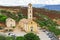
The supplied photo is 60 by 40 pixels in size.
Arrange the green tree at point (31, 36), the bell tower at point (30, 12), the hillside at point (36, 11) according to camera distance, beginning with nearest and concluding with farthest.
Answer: the green tree at point (31, 36), the bell tower at point (30, 12), the hillside at point (36, 11)

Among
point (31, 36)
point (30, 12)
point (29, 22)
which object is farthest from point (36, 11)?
point (31, 36)

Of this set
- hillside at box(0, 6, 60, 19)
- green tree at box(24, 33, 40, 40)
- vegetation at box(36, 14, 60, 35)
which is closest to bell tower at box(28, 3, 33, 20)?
hillside at box(0, 6, 60, 19)

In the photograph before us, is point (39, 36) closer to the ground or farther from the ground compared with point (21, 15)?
closer to the ground

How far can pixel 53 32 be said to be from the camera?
25.7 feet

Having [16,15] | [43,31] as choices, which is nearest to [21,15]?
[16,15]

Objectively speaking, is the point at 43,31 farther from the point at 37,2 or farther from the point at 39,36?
the point at 37,2

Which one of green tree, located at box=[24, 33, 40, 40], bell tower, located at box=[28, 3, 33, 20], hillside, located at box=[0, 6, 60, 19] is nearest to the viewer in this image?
green tree, located at box=[24, 33, 40, 40]

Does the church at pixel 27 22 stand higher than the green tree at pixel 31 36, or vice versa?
the church at pixel 27 22

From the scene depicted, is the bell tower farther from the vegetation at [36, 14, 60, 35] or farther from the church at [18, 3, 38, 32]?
the vegetation at [36, 14, 60, 35]

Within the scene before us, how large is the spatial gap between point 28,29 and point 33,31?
222 mm

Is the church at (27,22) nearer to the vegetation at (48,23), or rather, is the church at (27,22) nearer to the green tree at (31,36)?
the vegetation at (48,23)

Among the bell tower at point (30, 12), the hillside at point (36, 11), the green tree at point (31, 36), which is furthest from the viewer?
the hillside at point (36, 11)

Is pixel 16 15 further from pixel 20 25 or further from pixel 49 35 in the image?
pixel 49 35

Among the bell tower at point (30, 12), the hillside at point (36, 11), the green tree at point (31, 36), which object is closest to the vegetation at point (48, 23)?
the hillside at point (36, 11)
